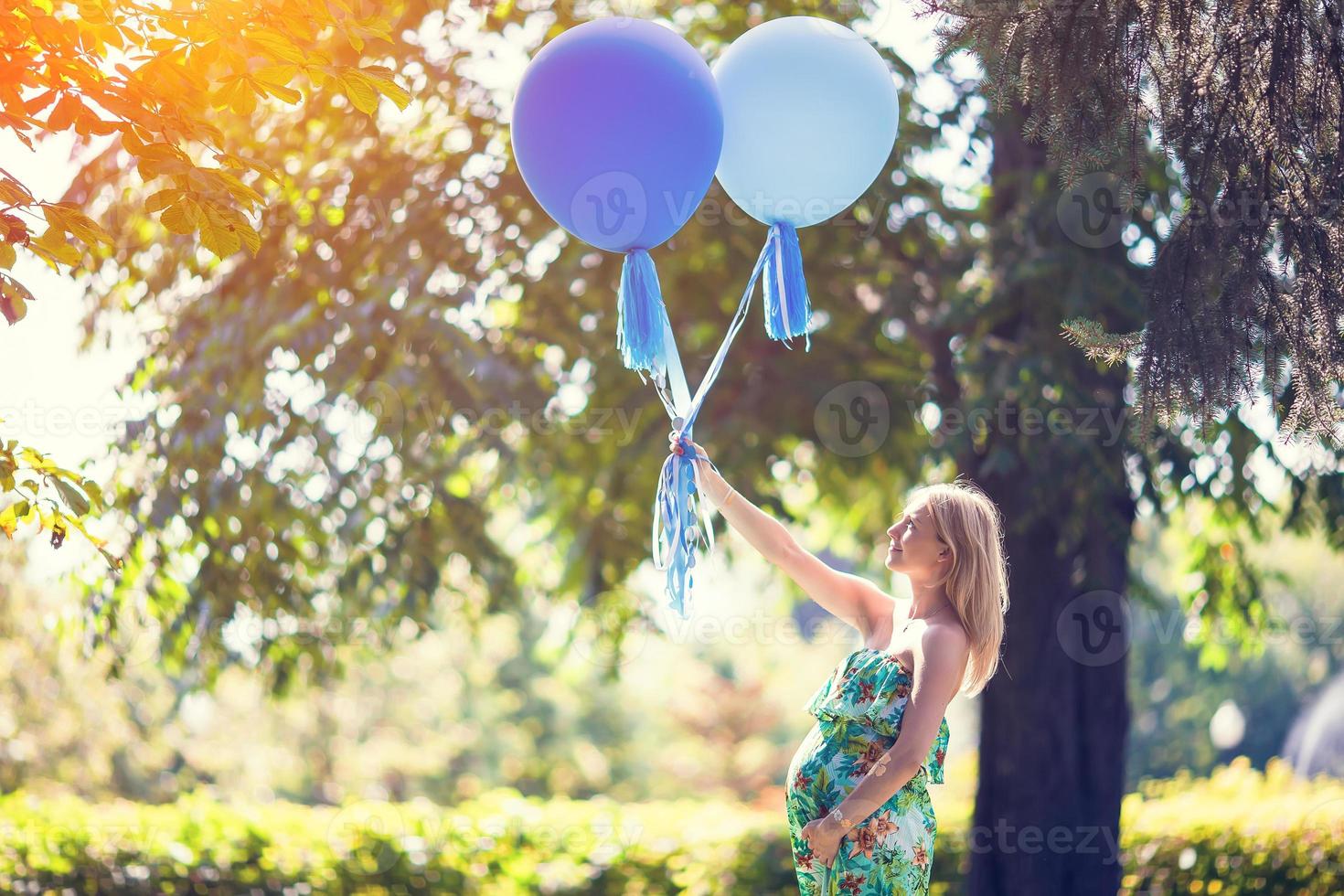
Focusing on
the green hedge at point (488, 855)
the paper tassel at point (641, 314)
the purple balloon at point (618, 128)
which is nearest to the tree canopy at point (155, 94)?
the purple balloon at point (618, 128)

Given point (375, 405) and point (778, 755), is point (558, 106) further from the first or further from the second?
A: point (778, 755)

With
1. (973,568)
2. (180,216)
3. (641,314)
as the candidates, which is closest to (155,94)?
(180,216)

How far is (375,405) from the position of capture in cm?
559

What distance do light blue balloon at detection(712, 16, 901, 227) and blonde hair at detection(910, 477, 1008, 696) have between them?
1.04m

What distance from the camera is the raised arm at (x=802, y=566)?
3.27 metres

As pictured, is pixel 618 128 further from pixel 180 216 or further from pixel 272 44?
pixel 180 216

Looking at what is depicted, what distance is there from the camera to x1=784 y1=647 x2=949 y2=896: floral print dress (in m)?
2.88

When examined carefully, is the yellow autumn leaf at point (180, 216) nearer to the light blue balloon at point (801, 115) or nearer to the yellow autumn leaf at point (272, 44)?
the yellow autumn leaf at point (272, 44)

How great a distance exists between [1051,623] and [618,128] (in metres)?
3.29

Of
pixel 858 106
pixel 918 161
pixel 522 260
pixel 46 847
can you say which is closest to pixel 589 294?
pixel 522 260

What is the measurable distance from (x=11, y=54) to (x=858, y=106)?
7.19 feet

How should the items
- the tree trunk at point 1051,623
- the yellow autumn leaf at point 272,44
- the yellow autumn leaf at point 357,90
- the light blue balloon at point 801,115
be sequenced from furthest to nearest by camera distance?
the tree trunk at point 1051,623 < the light blue balloon at point 801,115 < the yellow autumn leaf at point 357,90 < the yellow autumn leaf at point 272,44

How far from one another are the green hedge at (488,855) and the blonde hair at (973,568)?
3.59m

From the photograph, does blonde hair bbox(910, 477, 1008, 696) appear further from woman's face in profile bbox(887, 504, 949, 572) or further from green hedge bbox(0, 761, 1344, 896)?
green hedge bbox(0, 761, 1344, 896)
